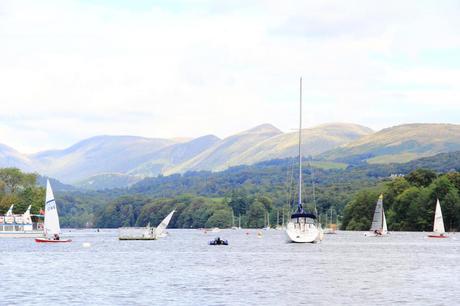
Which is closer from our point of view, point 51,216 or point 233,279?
point 233,279

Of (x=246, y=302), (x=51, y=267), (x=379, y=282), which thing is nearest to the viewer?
(x=246, y=302)

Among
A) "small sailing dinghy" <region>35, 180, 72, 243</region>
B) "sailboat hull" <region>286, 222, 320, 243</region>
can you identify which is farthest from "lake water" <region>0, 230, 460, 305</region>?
"small sailing dinghy" <region>35, 180, 72, 243</region>

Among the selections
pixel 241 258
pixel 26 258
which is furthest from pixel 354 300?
pixel 26 258

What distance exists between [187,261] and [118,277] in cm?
A: 3349

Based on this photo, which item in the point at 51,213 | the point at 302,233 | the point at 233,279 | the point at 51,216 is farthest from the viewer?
the point at 51,216

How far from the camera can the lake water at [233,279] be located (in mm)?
77375

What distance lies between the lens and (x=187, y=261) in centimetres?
13300

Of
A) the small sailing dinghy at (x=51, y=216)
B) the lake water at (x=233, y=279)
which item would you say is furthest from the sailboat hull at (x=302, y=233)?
the small sailing dinghy at (x=51, y=216)

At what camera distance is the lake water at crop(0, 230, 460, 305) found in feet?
254

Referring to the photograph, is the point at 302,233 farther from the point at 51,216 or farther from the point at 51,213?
the point at 51,216

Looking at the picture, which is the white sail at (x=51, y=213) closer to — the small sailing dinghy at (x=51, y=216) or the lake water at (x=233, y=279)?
the small sailing dinghy at (x=51, y=216)

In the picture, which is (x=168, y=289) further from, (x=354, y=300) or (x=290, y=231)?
(x=290, y=231)

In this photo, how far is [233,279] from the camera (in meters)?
97.4

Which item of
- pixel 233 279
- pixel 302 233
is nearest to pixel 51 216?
pixel 302 233
